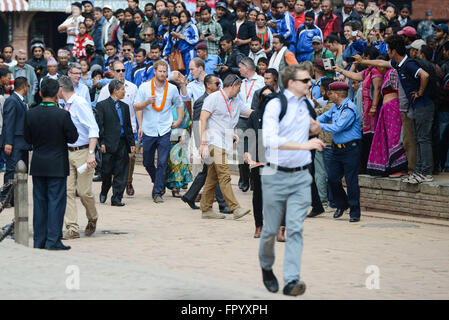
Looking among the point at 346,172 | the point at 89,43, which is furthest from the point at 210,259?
→ the point at 89,43

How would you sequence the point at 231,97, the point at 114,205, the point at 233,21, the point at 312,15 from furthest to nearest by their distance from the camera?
the point at 233,21 → the point at 312,15 → the point at 114,205 → the point at 231,97

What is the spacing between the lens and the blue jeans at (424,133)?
12.7 metres

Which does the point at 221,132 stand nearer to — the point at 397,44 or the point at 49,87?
the point at 397,44

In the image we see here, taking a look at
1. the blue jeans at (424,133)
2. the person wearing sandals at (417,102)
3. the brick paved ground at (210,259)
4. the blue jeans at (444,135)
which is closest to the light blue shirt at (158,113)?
the brick paved ground at (210,259)

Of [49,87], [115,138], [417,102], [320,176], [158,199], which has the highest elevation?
[49,87]

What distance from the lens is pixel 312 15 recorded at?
17406 mm

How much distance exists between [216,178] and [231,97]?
3.76 ft

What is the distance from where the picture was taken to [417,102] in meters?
12.7

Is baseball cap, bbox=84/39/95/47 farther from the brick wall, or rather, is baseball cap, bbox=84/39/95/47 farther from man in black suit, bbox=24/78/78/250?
man in black suit, bbox=24/78/78/250

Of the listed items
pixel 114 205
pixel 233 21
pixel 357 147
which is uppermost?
pixel 233 21

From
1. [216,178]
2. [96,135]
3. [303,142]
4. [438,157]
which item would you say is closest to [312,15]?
[438,157]

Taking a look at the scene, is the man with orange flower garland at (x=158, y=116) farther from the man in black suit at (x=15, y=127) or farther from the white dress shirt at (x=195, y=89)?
the man in black suit at (x=15, y=127)

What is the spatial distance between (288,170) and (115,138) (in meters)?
6.58
